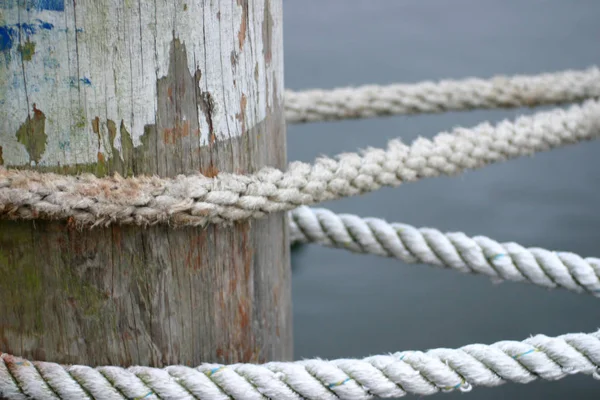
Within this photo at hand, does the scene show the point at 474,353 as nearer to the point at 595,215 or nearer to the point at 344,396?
the point at 344,396

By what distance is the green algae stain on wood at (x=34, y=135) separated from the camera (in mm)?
894

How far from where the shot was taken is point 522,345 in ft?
3.34

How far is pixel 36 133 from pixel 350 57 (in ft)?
5.62

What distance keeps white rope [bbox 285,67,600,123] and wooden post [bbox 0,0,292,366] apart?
2.75 ft

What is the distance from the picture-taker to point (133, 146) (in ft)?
3.02

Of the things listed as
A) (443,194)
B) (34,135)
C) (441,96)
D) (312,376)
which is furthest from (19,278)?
(443,194)

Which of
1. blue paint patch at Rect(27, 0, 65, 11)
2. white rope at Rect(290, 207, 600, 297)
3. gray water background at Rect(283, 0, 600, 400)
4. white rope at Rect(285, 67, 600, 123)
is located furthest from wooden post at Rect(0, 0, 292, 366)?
gray water background at Rect(283, 0, 600, 400)

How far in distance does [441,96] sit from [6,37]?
129 centimetres

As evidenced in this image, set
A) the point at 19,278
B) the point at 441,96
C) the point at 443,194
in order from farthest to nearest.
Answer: the point at 443,194 → the point at 441,96 → the point at 19,278


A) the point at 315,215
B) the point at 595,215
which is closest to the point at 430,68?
the point at 595,215

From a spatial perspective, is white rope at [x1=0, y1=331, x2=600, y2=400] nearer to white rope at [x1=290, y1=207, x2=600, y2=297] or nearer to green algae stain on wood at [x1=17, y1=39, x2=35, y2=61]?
white rope at [x1=290, y1=207, x2=600, y2=297]

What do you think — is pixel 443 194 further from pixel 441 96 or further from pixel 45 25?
pixel 45 25

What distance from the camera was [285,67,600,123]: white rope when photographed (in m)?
1.90

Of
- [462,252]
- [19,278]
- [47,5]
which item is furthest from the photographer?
[462,252]
